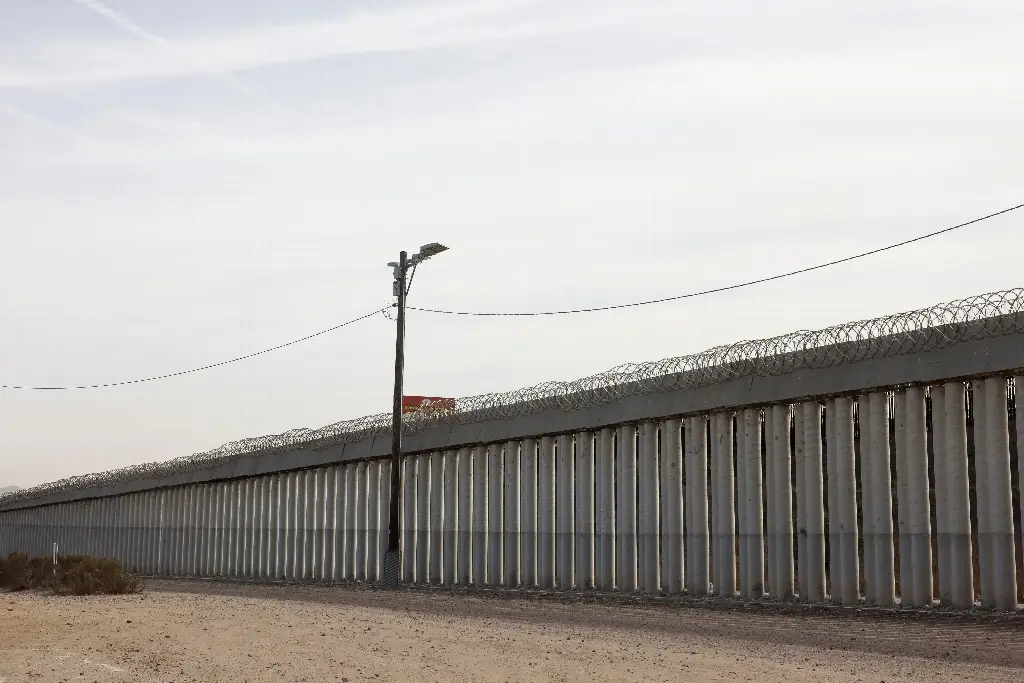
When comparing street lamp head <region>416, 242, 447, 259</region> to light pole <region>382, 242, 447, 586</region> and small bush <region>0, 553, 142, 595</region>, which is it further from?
small bush <region>0, 553, 142, 595</region>

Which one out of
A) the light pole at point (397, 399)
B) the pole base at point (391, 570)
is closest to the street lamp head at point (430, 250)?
the light pole at point (397, 399)

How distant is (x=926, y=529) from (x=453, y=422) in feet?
50.9

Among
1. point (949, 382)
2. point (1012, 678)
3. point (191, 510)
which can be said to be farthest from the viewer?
point (191, 510)

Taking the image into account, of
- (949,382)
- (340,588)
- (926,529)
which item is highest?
(949,382)

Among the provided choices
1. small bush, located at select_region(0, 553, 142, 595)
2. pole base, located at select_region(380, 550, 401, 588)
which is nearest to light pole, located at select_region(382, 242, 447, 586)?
pole base, located at select_region(380, 550, 401, 588)

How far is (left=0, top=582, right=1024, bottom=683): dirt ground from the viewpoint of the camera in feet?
43.0

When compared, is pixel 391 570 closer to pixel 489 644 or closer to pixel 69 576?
pixel 69 576

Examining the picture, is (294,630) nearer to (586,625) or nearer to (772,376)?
(586,625)

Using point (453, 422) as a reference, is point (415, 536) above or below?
below

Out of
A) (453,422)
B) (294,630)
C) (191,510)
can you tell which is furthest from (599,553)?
(191,510)

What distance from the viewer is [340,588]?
33750 mm

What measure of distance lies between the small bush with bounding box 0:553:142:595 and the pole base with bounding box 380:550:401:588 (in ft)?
21.2

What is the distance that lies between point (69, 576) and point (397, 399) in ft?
31.8

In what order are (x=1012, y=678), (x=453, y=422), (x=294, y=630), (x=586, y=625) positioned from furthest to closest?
1. (x=453, y=422)
2. (x=586, y=625)
3. (x=294, y=630)
4. (x=1012, y=678)
